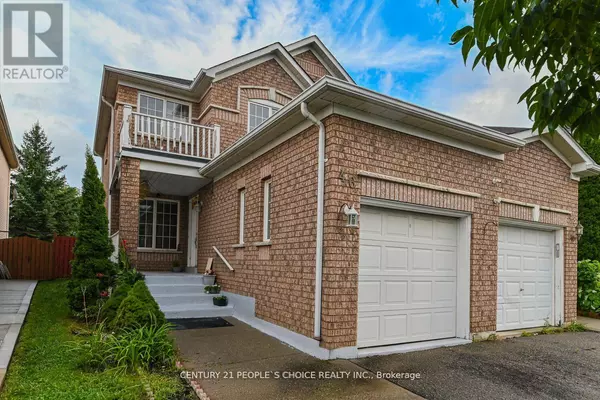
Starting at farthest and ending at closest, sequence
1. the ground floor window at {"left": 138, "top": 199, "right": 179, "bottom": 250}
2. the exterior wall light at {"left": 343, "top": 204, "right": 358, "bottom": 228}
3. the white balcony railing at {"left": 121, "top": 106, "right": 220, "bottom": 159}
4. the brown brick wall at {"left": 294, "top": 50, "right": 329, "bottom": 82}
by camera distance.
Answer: the brown brick wall at {"left": 294, "top": 50, "right": 329, "bottom": 82}
the ground floor window at {"left": 138, "top": 199, "right": 179, "bottom": 250}
the white balcony railing at {"left": 121, "top": 106, "right": 220, "bottom": 159}
the exterior wall light at {"left": 343, "top": 204, "right": 358, "bottom": 228}

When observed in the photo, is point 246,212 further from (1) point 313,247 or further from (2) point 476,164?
(2) point 476,164

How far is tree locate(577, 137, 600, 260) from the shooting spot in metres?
12.1

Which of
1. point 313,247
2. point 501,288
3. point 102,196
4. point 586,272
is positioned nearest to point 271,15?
point 102,196

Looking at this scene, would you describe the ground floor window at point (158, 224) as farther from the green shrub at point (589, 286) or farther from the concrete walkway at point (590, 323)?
the green shrub at point (589, 286)

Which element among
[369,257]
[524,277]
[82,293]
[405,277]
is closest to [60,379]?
[82,293]

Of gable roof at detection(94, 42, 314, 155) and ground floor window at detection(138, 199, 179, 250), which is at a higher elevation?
gable roof at detection(94, 42, 314, 155)

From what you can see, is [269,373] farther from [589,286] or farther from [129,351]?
[589,286]

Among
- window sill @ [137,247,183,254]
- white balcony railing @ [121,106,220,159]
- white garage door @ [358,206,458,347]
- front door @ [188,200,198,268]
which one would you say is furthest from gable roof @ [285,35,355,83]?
white garage door @ [358,206,458,347]

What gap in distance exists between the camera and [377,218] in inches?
249

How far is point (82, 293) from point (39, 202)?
21.9 meters

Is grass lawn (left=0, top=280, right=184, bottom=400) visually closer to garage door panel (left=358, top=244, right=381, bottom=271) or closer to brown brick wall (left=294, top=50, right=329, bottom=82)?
garage door panel (left=358, top=244, right=381, bottom=271)

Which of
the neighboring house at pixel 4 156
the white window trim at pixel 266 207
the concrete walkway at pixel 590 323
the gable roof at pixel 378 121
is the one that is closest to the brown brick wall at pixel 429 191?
the gable roof at pixel 378 121

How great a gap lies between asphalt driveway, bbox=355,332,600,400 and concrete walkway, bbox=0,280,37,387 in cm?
457

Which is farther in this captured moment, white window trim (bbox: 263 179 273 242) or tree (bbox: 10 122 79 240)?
tree (bbox: 10 122 79 240)
